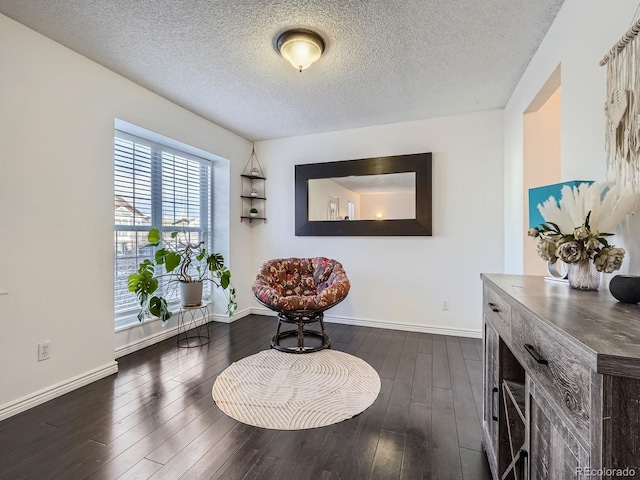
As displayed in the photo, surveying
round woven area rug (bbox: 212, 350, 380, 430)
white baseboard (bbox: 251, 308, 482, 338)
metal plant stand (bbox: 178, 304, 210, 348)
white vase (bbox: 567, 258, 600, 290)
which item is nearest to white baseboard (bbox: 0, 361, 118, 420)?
metal plant stand (bbox: 178, 304, 210, 348)

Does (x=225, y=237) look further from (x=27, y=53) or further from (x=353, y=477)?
(x=353, y=477)

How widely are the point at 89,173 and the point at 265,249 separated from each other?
2.32 m

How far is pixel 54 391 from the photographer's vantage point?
6.87ft

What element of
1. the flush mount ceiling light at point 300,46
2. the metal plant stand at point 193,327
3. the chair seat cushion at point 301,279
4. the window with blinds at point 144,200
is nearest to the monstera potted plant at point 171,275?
the window with blinds at point 144,200

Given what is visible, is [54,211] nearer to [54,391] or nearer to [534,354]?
[54,391]

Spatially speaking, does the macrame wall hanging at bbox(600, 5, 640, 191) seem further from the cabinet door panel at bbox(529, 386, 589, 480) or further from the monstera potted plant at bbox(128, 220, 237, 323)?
the monstera potted plant at bbox(128, 220, 237, 323)

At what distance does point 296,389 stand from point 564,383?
71.8 inches

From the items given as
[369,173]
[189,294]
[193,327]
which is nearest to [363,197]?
[369,173]

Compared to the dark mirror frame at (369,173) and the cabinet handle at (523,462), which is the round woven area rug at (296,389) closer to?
the cabinet handle at (523,462)

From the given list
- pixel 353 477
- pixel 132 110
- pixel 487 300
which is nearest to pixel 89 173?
pixel 132 110

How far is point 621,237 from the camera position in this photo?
1183 millimetres

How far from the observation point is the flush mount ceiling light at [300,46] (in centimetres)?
199

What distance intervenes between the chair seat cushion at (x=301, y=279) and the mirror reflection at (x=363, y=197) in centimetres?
79

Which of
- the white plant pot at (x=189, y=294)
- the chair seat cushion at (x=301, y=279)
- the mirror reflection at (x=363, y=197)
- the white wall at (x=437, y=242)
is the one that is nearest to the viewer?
the chair seat cushion at (x=301, y=279)
